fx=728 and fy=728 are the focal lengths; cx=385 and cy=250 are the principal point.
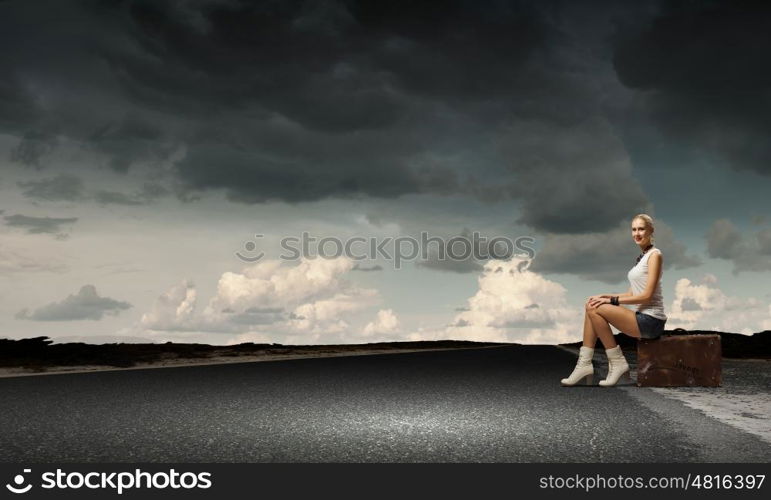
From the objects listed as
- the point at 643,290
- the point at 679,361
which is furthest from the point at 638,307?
the point at 679,361

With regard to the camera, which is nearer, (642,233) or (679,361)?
(642,233)

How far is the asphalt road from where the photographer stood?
19.9 feet

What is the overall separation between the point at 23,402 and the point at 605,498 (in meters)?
8.35

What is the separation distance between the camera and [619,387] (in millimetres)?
10906

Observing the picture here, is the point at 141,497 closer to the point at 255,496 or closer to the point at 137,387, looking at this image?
the point at 255,496

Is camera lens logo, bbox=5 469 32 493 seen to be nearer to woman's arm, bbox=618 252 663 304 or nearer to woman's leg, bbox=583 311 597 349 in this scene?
woman's leg, bbox=583 311 597 349

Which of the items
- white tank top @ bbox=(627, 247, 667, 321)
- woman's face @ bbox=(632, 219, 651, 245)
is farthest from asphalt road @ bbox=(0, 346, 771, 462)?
woman's face @ bbox=(632, 219, 651, 245)

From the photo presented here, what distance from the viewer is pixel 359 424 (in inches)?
305

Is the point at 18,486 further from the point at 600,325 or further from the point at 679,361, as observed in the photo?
the point at 679,361

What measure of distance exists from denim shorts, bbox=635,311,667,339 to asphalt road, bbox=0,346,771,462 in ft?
2.78

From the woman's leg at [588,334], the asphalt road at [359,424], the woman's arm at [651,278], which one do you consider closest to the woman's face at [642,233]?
the woman's arm at [651,278]

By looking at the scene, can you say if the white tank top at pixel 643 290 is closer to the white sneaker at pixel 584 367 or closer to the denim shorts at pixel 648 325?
the denim shorts at pixel 648 325

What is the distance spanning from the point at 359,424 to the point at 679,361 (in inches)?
204

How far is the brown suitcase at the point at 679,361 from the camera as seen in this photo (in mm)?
10242
